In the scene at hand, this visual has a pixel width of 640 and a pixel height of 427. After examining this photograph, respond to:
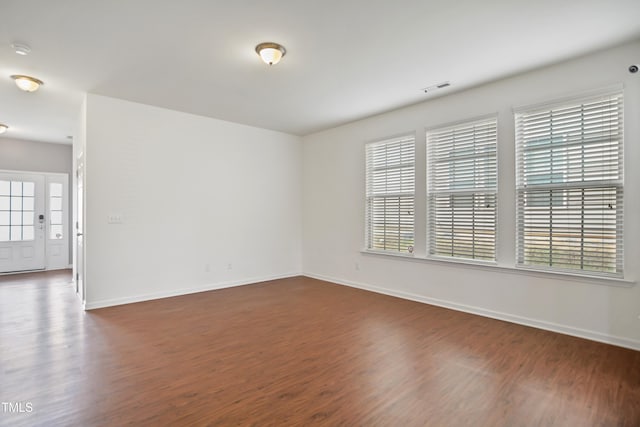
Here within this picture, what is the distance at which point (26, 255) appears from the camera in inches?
289

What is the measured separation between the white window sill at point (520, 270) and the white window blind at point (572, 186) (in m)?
0.07

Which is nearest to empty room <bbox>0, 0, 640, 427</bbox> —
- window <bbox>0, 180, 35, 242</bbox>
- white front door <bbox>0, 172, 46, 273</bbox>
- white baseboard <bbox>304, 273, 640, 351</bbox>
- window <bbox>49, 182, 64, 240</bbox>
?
white baseboard <bbox>304, 273, 640, 351</bbox>

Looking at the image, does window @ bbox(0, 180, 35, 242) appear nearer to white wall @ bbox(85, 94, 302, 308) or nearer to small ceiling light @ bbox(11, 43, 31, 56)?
white wall @ bbox(85, 94, 302, 308)

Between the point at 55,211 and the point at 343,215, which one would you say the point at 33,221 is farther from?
the point at 343,215

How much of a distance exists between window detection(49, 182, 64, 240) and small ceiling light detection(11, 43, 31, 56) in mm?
5516

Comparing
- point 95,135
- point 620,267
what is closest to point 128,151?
point 95,135

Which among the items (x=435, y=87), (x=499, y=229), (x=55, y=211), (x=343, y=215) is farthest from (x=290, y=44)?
(x=55, y=211)

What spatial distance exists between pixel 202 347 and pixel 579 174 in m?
4.27

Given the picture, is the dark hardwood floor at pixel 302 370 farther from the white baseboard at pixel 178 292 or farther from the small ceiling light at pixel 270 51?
the small ceiling light at pixel 270 51

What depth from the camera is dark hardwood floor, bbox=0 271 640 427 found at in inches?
84.9

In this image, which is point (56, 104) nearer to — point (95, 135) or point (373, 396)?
point (95, 135)

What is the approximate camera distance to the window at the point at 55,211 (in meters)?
7.66

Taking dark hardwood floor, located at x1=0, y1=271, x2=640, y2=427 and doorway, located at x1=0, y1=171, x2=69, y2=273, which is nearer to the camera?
dark hardwood floor, located at x1=0, y1=271, x2=640, y2=427

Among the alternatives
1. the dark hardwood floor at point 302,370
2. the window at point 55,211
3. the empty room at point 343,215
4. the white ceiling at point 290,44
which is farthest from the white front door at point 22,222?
the dark hardwood floor at point 302,370
